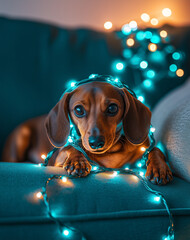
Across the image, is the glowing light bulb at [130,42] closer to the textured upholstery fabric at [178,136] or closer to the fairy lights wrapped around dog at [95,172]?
the fairy lights wrapped around dog at [95,172]

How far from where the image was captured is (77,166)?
41.7 inches

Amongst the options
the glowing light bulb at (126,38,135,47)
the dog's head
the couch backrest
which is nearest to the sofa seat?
the dog's head

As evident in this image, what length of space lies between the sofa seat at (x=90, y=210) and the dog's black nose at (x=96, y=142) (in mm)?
Result: 196

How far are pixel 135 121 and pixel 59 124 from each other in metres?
0.39

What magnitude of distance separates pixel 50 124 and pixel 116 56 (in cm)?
84

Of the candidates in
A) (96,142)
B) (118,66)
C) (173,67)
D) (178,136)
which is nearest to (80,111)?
(96,142)

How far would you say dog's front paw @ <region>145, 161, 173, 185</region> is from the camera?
1.03m

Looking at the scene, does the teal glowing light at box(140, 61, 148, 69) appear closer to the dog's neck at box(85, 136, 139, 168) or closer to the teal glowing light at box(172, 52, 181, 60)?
the teal glowing light at box(172, 52, 181, 60)

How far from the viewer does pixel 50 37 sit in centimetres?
191

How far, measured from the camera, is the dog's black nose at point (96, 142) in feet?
3.65

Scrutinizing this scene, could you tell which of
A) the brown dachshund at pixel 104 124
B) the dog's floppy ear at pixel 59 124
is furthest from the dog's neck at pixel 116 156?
the dog's floppy ear at pixel 59 124

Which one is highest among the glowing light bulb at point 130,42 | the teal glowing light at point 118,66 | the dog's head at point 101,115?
the glowing light bulb at point 130,42

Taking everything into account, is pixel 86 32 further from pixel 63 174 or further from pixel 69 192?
pixel 69 192

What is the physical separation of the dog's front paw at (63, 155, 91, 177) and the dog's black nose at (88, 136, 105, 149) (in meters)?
0.08
